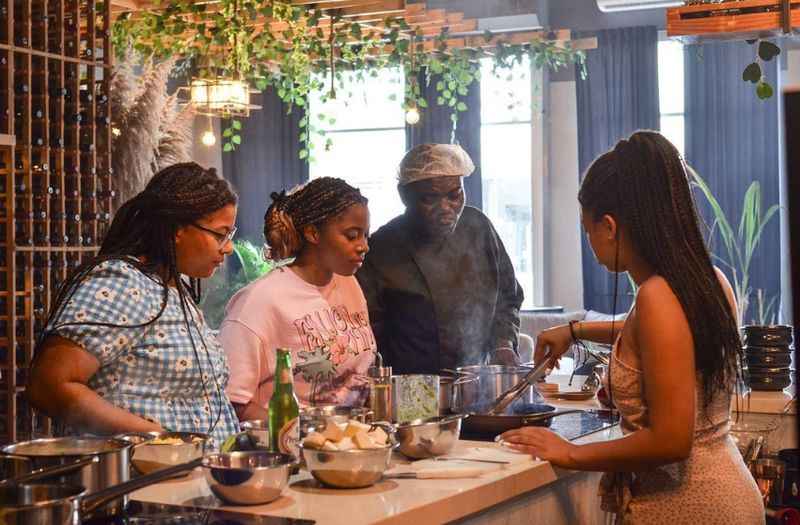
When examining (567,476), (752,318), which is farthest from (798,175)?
(752,318)

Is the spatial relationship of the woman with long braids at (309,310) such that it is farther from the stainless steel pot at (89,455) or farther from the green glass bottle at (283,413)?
the stainless steel pot at (89,455)

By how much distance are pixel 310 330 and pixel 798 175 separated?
2232 millimetres

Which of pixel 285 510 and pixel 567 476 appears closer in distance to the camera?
pixel 285 510

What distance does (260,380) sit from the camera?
2.69 m

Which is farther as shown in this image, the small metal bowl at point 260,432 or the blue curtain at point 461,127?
the blue curtain at point 461,127

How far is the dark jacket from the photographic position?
145 inches

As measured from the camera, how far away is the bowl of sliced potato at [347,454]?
195cm

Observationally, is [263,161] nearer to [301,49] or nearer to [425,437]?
[301,49]

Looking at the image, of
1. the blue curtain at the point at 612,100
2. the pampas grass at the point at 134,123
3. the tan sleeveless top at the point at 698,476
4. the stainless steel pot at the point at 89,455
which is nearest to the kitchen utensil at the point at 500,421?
the tan sleeveless top at the point at 698,476

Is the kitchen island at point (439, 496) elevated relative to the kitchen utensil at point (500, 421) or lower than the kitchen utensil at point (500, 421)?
lower

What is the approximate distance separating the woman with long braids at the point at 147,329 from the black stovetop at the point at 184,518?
1.33 feet

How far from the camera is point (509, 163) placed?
31.6 ft

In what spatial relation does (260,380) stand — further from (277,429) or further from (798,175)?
(798,175)

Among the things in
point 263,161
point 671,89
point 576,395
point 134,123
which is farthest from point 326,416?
point 263,161
